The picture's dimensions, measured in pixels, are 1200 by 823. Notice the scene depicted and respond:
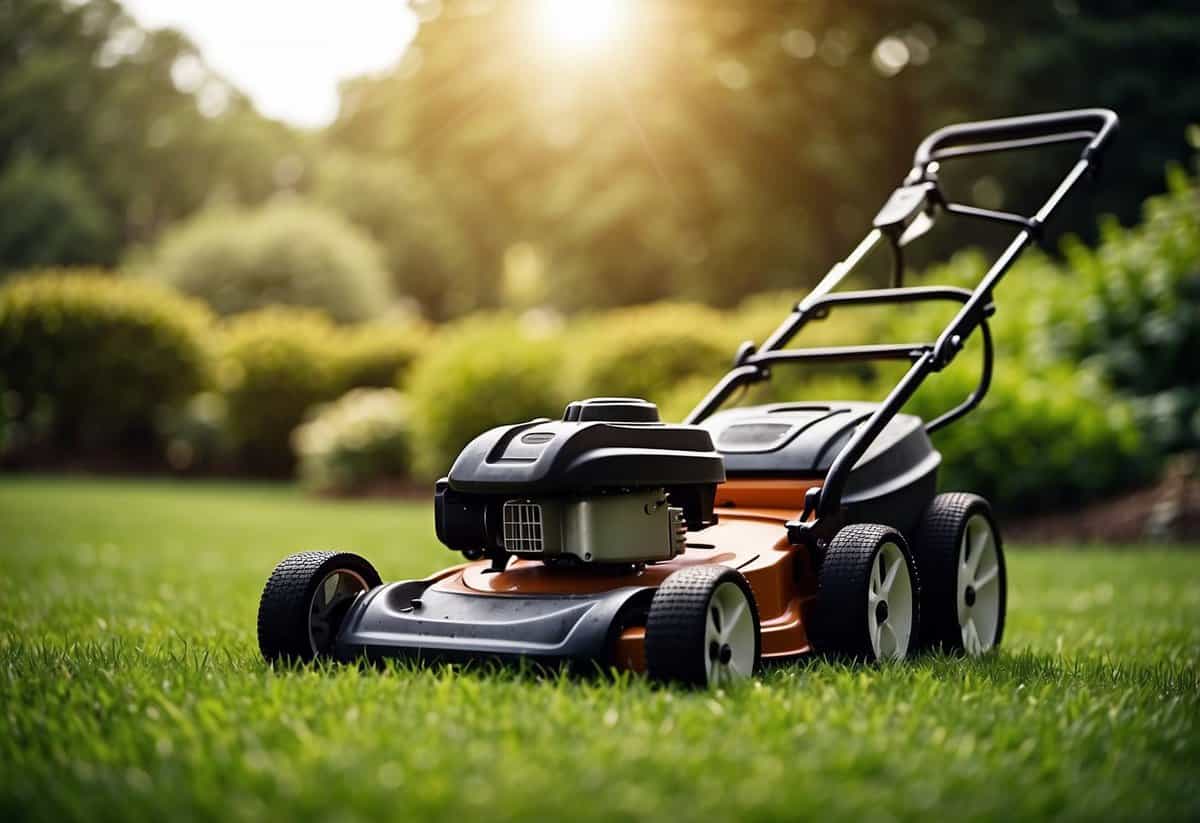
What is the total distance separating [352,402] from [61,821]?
48.2 ft

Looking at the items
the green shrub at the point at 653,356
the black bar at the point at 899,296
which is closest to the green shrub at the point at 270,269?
the green shrub at the point at 653,356

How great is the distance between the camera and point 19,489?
13.7 meters

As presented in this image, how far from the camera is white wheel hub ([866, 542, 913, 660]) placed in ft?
12.4

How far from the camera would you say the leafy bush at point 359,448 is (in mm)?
15352

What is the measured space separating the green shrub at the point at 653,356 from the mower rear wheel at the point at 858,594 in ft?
28.3

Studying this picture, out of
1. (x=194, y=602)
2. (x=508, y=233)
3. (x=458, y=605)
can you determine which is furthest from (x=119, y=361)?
(x=508, y=233)

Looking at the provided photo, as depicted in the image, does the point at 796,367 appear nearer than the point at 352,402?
Yes

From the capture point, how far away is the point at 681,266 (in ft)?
72.9

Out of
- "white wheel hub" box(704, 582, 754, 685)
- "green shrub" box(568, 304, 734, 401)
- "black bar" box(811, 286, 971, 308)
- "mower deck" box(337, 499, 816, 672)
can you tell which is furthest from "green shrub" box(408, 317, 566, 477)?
"white wheel hub" box(704, 582, 754, 685)

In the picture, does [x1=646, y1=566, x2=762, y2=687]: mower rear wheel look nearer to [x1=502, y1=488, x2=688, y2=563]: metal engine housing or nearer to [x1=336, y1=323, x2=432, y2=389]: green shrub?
[x1=502, y1=488, x2=688, y2=563]: metal engine housing

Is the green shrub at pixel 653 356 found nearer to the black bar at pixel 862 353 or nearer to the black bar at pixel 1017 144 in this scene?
the black bar at pixel 1017 144

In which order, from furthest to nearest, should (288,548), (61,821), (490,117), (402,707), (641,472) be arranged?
1. (490,117)
2. (288,548)
3. (641,472)
4. (402,707)
5. (61,821)

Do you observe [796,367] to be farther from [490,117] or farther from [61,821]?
[490,117]

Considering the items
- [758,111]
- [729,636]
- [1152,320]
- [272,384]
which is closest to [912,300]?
Result: [729,636]
